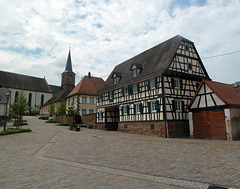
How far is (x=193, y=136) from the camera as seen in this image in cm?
1872

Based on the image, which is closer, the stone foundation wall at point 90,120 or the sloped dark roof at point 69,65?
the stone foundation wall at point 90,120

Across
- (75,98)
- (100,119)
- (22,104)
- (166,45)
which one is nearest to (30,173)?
(22,104)

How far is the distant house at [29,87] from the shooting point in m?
66.9

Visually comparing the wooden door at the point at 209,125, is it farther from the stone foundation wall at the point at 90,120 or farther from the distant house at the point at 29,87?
the distant house at the point at 29,87

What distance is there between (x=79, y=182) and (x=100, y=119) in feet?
80.4

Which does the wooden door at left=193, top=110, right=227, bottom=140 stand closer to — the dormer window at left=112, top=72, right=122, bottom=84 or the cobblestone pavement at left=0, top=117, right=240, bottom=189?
the cobblestone pavement at left=0, top=117, right=240, bottom=189

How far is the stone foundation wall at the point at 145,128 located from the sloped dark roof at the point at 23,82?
55702 millimetres

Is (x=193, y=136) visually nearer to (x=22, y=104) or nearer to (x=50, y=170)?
(x=50, y=170)

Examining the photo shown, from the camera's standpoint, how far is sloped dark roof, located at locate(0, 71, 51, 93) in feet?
219

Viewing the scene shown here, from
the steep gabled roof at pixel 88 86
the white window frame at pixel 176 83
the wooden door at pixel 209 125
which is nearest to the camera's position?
the wooden door at pixel 209 125

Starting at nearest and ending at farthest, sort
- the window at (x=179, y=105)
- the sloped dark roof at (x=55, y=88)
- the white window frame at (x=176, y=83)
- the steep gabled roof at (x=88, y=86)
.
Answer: the window at (x=179, y=105)
the white window frame at (x=176, y=83)
the steep gabled roof at (x=88, y=86)
the sloped dark roof at (x=55, y=88)

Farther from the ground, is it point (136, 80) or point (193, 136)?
point (136, 80)

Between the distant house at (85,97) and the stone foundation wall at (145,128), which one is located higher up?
the distant house at (85,97)

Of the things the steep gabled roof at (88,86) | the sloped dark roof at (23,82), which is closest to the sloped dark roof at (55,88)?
the sloped dark roof at (23,82)
